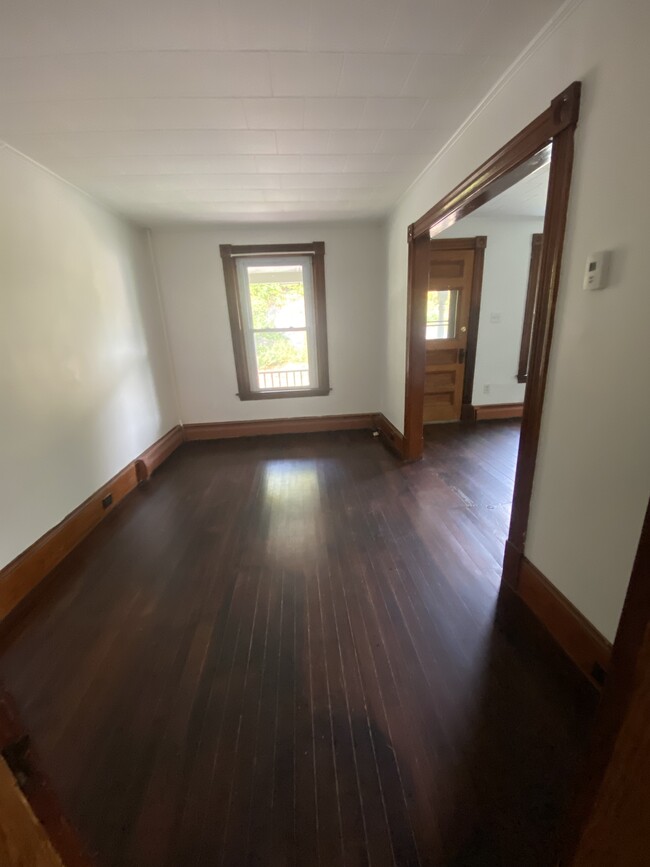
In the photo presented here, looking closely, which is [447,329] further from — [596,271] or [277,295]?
[596,271]

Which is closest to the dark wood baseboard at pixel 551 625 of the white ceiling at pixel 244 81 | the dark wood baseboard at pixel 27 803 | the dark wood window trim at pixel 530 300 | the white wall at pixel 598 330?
the white wall at pixel 598 330

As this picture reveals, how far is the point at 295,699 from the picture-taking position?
1.35m

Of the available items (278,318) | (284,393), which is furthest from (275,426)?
(278,318)

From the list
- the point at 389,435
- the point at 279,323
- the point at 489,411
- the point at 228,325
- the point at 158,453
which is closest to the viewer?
the point at 158,453

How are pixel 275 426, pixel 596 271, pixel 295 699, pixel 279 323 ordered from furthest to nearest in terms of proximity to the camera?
pixel 275 426 < pixel 279 323 < pixel 295 699 < pixel 596 271

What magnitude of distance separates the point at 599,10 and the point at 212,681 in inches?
110

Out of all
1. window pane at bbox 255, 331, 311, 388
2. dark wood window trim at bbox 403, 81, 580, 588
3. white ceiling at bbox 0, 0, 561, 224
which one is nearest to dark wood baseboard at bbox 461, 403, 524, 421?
window pane at bbox 255, 331, 311, 388

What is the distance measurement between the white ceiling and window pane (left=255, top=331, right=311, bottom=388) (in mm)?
1881

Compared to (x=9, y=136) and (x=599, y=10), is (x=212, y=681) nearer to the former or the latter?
(x=599, y=10)

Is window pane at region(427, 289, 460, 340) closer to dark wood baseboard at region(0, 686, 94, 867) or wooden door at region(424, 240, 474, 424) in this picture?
wooden door at region(424, 240, 474, 424)

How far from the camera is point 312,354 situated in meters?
4.38

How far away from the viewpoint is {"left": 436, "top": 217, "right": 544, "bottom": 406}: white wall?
4.16 meters

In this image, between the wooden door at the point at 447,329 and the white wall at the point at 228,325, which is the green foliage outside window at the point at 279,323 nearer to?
the white wall at the point at 228,325

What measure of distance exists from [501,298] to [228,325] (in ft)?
11.4
